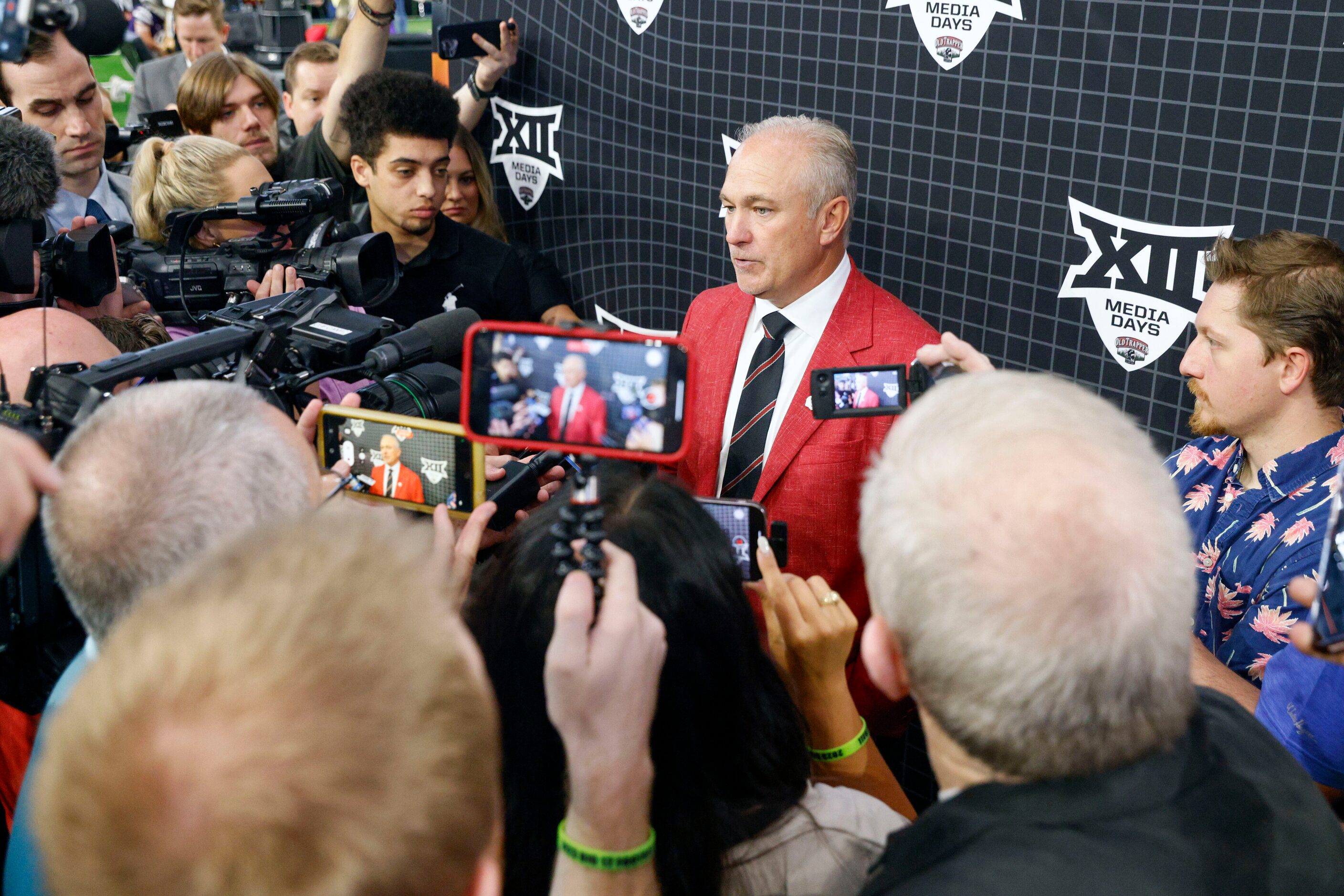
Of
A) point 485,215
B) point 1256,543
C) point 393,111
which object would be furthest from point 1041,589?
point 485,215

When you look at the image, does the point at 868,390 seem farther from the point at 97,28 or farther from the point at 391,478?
the point at 97,28

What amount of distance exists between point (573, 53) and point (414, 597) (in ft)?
10.4

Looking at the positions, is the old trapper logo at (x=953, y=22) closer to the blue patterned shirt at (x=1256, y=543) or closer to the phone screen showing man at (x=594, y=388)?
the blue patterned shirt at (x=1256, y=543)

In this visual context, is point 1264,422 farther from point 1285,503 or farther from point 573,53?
point 573,53

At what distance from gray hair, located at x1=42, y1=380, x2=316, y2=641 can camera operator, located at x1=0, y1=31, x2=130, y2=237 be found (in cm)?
235

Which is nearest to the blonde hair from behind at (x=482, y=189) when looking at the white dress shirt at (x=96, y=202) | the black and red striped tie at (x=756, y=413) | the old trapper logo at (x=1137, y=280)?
the white dress shirt at (x=96, y=202)

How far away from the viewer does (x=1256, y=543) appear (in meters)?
1.78

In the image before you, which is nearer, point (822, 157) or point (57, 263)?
point (57, 263)

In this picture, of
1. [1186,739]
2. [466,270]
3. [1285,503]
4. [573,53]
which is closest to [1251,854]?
[1186,739]

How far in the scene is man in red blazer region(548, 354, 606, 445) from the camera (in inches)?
42.9

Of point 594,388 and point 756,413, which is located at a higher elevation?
point 594,388

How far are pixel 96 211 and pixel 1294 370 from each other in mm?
3348

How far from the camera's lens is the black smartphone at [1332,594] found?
1114mm

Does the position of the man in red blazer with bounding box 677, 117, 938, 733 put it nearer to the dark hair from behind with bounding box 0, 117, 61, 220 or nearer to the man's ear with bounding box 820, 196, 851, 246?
the man's ear with bounding box 820, 196, 851, 246
